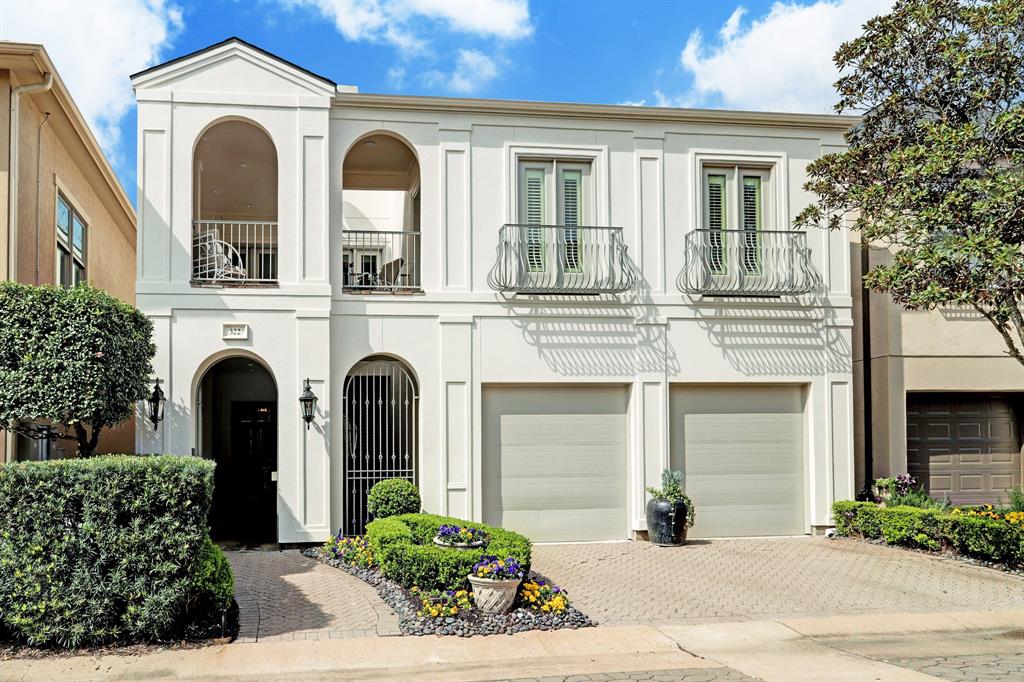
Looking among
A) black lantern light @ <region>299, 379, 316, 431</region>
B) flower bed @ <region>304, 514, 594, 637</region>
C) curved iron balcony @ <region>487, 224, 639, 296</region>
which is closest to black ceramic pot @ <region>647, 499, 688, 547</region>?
curved iron balcony @ <region>487, 224, 639, 296</region>

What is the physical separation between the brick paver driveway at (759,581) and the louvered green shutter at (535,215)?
14.5ft

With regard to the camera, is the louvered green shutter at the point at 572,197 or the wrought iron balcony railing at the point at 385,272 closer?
the wrought iron balcony railing at the point at 385,272

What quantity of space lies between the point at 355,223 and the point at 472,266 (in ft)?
26.4

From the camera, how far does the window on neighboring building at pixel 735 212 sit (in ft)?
47.4

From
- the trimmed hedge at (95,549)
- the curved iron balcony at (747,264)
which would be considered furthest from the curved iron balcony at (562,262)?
the trimmed hedge at (95,549)

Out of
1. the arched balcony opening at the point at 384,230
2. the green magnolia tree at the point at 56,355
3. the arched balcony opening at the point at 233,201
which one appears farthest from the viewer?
the arched balcony opening at the point at 384,230

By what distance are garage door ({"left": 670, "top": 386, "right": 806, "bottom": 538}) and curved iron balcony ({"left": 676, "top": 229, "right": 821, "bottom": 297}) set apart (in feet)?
5.42

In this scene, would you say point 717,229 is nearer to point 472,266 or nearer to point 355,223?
point 472,266

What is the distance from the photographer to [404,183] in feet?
56.4

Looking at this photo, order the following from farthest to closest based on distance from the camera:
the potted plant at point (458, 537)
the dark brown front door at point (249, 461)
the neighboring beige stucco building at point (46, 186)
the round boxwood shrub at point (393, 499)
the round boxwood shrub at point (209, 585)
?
the dark brown front door at point (249, 461) → the round boxwood shrub at point (393, 499) → the neighboring beige stucco building at point (46, 186) → the potted plant at point (458, 537) → the round boxwood shrub at point (209, 585)

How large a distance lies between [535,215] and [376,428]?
4167 millimetres

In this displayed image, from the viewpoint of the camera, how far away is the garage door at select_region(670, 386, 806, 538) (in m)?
14.4

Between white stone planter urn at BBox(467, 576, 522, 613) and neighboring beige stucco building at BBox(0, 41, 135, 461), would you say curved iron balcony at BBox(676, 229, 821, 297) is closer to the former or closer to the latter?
→ white stone planter urn at BBox(467, 576, 522, 613)

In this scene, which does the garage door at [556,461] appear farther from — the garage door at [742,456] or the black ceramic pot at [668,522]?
the garage door at [742,456]
